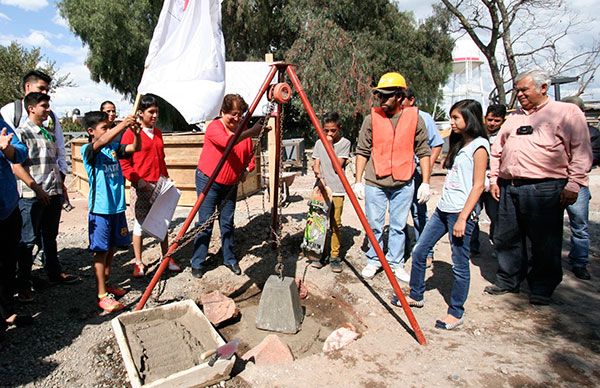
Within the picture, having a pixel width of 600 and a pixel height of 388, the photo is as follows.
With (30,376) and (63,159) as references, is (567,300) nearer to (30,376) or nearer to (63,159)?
(30,376)

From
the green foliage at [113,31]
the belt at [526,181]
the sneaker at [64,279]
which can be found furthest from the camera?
the green foliage at [113,31]

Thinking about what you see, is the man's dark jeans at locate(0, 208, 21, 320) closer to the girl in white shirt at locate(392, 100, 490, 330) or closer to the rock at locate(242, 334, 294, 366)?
the rock at locate(242, 334, 294, 366)

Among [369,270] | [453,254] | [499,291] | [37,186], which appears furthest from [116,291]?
[499,291]

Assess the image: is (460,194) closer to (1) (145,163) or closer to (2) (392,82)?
(2) (392,82)

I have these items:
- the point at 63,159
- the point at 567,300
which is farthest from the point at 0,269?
the point at 567,300

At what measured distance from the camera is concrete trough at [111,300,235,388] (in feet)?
8.11

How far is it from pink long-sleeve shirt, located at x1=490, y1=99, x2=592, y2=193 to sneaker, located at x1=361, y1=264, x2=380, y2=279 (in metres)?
1.61

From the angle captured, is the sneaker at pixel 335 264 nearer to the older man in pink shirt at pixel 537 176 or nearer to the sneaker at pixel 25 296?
the older man in pink shirt at pixel 537 176

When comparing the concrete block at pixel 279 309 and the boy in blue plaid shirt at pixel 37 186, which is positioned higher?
the boy in blue plaid shirt at pixel 37 186

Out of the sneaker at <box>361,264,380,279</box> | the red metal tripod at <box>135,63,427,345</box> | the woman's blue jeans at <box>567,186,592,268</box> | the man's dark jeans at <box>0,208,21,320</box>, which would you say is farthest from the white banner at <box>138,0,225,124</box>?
the woman's blue jeans at <box>567,186,592,268</box>

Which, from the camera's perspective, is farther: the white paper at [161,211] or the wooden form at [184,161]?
the wooden form at [184,161]

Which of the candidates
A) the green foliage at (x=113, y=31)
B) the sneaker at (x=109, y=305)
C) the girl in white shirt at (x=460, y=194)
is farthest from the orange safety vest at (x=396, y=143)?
the green foliage at (x=113, y=31)

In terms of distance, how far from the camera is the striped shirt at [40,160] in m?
3.46

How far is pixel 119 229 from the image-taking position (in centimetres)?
364
